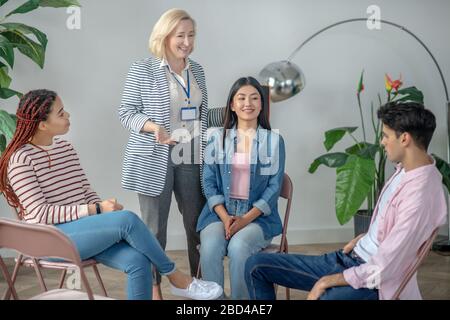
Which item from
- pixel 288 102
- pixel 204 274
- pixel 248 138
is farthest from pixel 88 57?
pixel 204 274

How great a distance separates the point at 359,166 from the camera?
4094mm

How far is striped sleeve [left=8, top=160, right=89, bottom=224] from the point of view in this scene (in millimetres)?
2547

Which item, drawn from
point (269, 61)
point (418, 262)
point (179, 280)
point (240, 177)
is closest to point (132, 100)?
point (240, 177)

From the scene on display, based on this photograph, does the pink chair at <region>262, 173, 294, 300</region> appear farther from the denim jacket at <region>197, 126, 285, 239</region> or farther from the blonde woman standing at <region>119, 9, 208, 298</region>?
the blonde woman standing at <region>119, 9, 208, 298</region>

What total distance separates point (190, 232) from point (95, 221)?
35.7 inches

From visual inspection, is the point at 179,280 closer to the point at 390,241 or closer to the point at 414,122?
the point at 390,241

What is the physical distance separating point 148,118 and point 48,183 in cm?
71

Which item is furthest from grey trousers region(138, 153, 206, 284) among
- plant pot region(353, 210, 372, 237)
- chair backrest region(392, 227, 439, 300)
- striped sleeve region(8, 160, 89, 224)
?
plant pot region(353, 210, 372, 237)

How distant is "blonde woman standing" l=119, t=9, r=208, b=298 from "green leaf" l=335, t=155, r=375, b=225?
43.5 inches

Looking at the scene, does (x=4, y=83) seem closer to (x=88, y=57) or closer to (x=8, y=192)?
(x=88, y=57)

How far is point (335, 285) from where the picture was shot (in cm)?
→ 221

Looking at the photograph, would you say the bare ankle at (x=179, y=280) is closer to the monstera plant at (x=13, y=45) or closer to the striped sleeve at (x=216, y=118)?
the striped sleeve at (x=216, y=118)

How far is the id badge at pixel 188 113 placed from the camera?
3266 millimetres

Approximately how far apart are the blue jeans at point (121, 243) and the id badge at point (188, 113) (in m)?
0.85
